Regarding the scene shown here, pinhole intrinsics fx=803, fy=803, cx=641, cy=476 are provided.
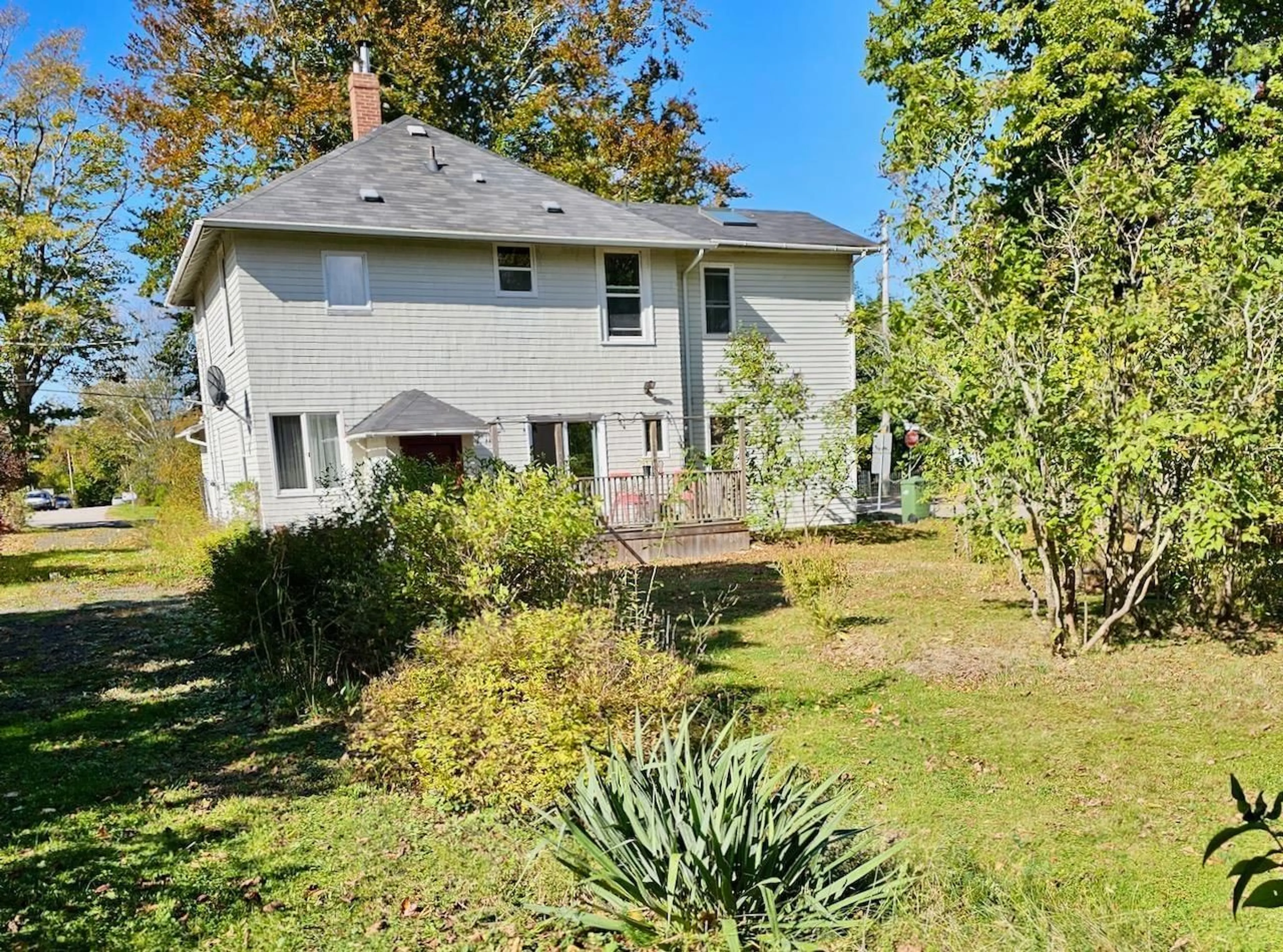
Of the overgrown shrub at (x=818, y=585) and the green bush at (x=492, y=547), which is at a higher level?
the green bush at (x=492, y=547)

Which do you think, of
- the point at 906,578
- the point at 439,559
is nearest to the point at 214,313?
the point at 439,559

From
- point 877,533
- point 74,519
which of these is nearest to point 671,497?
point 877,533

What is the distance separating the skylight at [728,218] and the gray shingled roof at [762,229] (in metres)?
0.04

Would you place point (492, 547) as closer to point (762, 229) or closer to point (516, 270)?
point (516, 270)

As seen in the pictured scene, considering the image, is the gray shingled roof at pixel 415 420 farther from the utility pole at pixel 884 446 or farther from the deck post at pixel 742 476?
the utility pole at pixel 884 446

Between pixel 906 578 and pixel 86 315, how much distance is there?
94.3ft

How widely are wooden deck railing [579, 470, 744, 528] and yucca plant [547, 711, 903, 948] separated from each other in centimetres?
1129

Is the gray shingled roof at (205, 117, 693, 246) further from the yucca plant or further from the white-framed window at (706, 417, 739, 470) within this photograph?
the yucca plant

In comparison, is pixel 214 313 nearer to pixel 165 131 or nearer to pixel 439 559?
pixel 165 131

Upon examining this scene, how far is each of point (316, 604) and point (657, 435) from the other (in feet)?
33.9

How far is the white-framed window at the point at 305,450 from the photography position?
14.4 m

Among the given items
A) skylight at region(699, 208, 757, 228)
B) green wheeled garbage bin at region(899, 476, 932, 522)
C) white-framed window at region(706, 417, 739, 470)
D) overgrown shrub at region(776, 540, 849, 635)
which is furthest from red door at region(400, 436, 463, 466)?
green wheeled garbage bin at region(899, 476, 932, 522)

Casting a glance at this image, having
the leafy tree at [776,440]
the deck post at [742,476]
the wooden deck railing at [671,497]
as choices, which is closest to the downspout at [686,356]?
the leafy tree at [776,440]

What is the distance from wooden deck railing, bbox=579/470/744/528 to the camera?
49.8 ft
